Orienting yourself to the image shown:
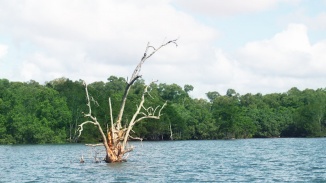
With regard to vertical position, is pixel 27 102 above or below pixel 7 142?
above

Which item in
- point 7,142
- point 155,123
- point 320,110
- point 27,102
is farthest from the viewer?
point 320,110

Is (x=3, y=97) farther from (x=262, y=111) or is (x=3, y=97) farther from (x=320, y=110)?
(x=320, y=110)

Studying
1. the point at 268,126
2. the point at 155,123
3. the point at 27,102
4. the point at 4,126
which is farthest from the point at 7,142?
the point at 268,126

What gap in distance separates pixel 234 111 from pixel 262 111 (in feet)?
67.0

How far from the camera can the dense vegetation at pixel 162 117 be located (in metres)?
119

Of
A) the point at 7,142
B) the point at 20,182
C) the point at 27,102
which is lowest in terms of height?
the point at 20,182

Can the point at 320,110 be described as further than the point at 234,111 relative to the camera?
Yes

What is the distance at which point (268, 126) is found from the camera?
161 meters

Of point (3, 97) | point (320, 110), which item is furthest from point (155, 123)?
point (320, 110)

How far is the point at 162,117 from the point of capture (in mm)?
137875

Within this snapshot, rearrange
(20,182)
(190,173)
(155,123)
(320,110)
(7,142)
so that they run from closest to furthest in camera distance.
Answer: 1. (20,182)
2. (190,173)
3. (7,142)
4. (155,123)
5. (320,110)

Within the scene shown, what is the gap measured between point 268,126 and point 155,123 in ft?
134

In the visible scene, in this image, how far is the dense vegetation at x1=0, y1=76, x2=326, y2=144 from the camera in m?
119

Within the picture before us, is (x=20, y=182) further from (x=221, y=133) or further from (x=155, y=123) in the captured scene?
(x=221, y=133)
